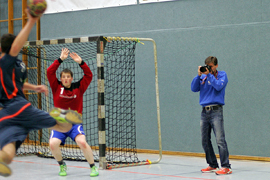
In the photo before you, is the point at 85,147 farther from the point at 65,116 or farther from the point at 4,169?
the point at 4,169

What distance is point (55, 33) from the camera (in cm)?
1055

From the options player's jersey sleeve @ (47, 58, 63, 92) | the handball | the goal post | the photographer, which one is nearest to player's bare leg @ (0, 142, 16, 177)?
the handball

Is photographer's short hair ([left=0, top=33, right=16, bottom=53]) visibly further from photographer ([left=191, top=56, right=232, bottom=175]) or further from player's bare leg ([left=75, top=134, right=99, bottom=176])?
photographer ([left=191, top=56, right=232, bottom=175])

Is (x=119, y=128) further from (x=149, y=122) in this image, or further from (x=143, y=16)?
(x=143, y=16)

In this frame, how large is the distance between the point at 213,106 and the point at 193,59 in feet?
7.37

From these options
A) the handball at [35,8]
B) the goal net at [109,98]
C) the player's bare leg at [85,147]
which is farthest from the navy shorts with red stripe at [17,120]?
the goal net at [109,98]

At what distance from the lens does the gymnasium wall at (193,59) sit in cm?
796

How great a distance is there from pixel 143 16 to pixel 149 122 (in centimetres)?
244

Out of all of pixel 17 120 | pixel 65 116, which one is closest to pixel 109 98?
pixel 65 116

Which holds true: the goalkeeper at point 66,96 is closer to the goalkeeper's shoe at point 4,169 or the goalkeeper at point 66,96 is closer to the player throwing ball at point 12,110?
the player throwing ball at point 12,110

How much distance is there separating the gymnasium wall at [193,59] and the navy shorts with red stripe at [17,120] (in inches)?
190

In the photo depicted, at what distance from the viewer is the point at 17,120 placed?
436cm

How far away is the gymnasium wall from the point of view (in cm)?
796

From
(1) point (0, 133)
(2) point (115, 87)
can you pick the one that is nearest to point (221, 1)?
(2) point (115, 87)
